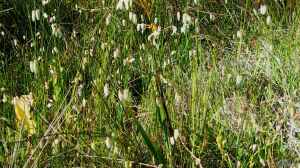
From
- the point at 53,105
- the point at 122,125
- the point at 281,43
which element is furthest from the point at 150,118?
the point at 281,43

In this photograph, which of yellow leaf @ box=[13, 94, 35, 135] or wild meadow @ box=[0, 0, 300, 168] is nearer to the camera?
wild meadow @ box=[0, 0, 300, 168]

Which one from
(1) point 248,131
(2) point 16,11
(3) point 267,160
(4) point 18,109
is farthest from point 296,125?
(2) point 16,11

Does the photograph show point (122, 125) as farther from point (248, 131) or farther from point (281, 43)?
point (281, 43)

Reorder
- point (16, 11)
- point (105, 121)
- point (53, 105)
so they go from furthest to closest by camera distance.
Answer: point (16, 11), point (53, 105), point (105, 121)

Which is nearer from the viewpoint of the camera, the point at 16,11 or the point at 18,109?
the point at 18,109

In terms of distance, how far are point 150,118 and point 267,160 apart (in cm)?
46

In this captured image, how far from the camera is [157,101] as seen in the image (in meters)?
1.88

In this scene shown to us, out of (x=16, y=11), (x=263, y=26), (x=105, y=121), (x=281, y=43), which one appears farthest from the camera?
(x=16, y=11)

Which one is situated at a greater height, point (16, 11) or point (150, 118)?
point (16, 11)

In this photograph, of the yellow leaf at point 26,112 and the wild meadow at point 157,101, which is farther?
the yellow leaf at point 26,112

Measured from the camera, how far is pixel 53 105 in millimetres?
2180

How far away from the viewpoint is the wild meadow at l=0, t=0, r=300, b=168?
69.6 inches

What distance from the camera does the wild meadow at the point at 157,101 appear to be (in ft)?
5.80

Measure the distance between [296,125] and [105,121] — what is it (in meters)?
0.63
